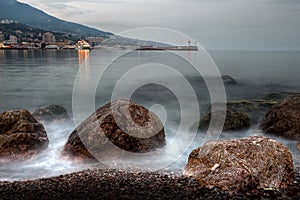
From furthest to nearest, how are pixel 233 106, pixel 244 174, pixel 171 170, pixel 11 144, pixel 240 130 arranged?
pixel 233 106, pixel 240 130, pixel 11 144, pixel 171 170, pixel 244 174

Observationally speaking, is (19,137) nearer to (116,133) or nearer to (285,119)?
(116,133)

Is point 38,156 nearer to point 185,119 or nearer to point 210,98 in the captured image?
point 185,119

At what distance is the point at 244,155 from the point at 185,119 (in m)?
8.89

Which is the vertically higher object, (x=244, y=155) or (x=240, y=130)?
(x=244, y=155)

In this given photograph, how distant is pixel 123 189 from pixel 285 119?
8.76m

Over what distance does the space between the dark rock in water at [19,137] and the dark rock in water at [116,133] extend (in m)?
1.16

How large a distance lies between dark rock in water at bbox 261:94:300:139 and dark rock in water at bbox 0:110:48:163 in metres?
10.1

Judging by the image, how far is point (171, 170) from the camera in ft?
28.0

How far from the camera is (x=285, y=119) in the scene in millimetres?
12289

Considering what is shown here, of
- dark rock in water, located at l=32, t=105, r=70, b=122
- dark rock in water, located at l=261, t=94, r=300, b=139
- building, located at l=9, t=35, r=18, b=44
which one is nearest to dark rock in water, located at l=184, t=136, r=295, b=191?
Answer: dark rock in water, located at l=261, t=94, r=300, b=139

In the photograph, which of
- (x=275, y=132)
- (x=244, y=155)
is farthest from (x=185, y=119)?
(x=244, y=155)

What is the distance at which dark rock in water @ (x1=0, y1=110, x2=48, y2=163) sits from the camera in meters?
9.34

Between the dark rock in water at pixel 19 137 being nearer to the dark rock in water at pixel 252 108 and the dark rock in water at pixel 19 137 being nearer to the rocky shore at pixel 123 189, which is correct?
the rocky shore at pixel 123 189

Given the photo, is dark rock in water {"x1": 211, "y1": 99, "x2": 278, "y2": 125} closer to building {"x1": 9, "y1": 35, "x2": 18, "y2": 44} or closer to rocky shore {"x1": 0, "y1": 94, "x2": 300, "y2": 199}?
rocky shore {"x1": 0, "y1": 94, "x2": 300, "y2": 199}
